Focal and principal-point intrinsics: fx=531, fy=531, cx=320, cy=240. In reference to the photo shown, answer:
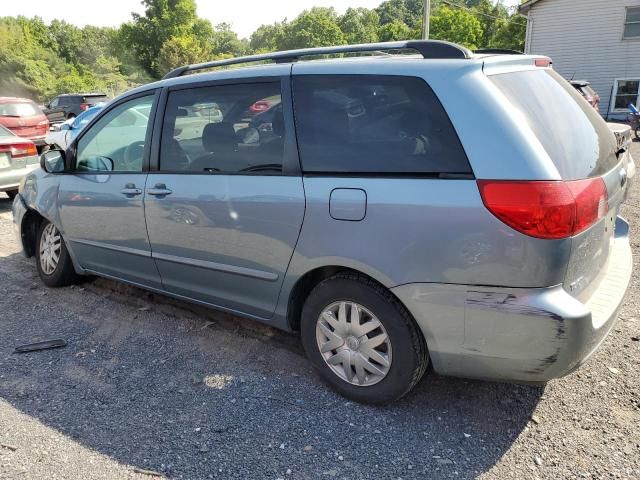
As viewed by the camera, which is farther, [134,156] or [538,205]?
[134,156]

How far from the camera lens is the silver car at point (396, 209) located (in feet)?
7.57

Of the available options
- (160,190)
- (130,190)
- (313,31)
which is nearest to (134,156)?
(130,190)

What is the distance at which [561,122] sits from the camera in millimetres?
2615

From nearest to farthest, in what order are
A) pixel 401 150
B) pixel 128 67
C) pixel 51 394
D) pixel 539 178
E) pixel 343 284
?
pixel 539 178 → pixel 401 150 → pixel 343 284 → pixel 51 394 → pixel 128 67

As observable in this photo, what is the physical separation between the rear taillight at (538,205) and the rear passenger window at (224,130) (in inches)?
48.3

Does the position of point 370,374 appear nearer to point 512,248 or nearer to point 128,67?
point 512,248

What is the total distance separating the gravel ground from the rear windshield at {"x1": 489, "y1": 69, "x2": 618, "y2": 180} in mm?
1274

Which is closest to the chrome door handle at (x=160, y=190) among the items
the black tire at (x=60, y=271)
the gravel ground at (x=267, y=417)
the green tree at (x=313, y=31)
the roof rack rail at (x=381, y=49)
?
the roof rack rail at (x=381, y=49)

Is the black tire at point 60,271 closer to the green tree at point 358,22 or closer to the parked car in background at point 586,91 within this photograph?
the parked car in background at point 586,91

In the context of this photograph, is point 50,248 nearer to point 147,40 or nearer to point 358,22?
point 147,40

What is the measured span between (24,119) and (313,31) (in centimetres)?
8232

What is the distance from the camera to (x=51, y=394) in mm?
3115

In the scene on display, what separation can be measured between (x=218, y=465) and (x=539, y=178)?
1953 millimetres

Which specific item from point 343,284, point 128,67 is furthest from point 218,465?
point 128,67
